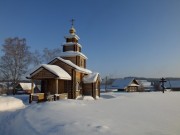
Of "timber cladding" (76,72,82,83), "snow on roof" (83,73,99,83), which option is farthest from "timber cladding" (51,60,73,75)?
"snow on roof" (83,73,99,83)

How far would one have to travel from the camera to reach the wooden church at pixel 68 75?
2193 centimetres

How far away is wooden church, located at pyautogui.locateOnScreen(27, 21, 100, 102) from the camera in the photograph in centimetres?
2193

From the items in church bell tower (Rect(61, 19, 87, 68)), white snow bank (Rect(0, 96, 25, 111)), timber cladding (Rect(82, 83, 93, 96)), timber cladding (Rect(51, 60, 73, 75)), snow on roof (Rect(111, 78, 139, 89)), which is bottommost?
white snow bank (Rect(0, 96, 25, 111))

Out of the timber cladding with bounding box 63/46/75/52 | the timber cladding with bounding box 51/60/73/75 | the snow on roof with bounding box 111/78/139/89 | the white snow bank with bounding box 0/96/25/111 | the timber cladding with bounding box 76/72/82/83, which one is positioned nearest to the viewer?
the white snow bank with bounding box 0/96/25/111

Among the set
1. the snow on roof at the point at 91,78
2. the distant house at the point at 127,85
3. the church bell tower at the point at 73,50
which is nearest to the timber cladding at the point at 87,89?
the snow on roof at the point at 91,78

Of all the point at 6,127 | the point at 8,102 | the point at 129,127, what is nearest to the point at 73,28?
the point at 8,102

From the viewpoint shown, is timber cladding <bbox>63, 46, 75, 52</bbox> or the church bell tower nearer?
the church bell tower

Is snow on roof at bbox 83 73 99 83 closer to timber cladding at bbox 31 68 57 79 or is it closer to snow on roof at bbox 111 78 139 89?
timber cladding at bbox 31 68 57 79

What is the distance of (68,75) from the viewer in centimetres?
2375

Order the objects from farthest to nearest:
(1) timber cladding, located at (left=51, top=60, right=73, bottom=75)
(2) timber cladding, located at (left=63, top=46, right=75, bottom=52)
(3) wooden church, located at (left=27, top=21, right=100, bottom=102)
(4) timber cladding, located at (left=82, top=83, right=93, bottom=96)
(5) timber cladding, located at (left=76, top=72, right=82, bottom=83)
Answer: (2) timber cladding, located at (left=63, top=46, right=75, bottom=52) → (4) timber cladding, located at (left=82, top=83, right=93, bottom=96) → (5) timber cladding, located at (left=76, top=72, right=82, bottom=83) → (1) timber cladding, located at (left=51, top=60, right=73, bottom=75) → (3) wooden church, located at (left=27, top=21, right=100, bottom=102)

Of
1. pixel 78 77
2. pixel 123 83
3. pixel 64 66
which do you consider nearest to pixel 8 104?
pixel 64 66

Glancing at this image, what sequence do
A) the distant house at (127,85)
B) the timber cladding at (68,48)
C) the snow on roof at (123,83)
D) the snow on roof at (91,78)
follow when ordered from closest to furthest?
the snow on roof at (91,78)
the timber cladding at (68,48)
the distant house at (127,85)
the snow on roof at (123,83)

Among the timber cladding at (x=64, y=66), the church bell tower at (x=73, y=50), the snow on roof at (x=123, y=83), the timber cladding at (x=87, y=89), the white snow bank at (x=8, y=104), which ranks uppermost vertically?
the church bell tower at (x=73, y=50)

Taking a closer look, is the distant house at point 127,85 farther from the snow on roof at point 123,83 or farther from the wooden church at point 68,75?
the wooden church at point 68,75
